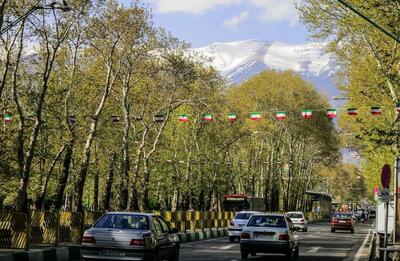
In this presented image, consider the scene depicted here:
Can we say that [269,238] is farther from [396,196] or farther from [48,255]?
[48,255]

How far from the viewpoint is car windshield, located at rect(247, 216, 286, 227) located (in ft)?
77.2

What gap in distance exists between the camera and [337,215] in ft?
191

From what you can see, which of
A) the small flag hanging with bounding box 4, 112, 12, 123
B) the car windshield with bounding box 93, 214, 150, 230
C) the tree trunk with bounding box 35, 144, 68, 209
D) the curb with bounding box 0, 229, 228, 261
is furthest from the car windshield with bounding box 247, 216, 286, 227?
the tree trunk with bounding box 35, 144, 68, 209

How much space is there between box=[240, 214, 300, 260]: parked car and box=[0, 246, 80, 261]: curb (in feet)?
17.8

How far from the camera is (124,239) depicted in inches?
625

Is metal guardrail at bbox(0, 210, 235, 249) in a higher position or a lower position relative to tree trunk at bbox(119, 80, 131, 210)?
lower

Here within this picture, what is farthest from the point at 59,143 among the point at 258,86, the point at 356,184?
the point at 356,184

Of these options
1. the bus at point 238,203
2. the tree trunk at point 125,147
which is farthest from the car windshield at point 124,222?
the bus at point 238,203

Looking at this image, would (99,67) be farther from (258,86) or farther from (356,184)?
(356,184)

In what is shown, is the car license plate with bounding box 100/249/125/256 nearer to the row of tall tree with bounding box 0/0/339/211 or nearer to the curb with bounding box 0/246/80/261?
the curb with bounding box 0/246/80/261

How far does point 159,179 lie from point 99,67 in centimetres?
1769

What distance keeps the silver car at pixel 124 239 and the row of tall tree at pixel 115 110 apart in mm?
8842

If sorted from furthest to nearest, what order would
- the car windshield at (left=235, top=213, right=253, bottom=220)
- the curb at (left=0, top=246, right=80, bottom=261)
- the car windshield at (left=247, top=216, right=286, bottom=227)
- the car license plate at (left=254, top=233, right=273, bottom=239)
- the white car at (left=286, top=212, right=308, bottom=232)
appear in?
the white car at (left=286, top=212, right=308, bottom=232)
the car windshield at (left=235, top=213, right=253, bottom=220)
the car windshield at (left=247, top=216, right=286, bottom=227)
the car license plate at (left=254, top=233, right=273, bottom=239)
the curb at (left=0, top=246, right=80, bottom=261)

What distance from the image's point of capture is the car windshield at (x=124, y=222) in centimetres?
1652
